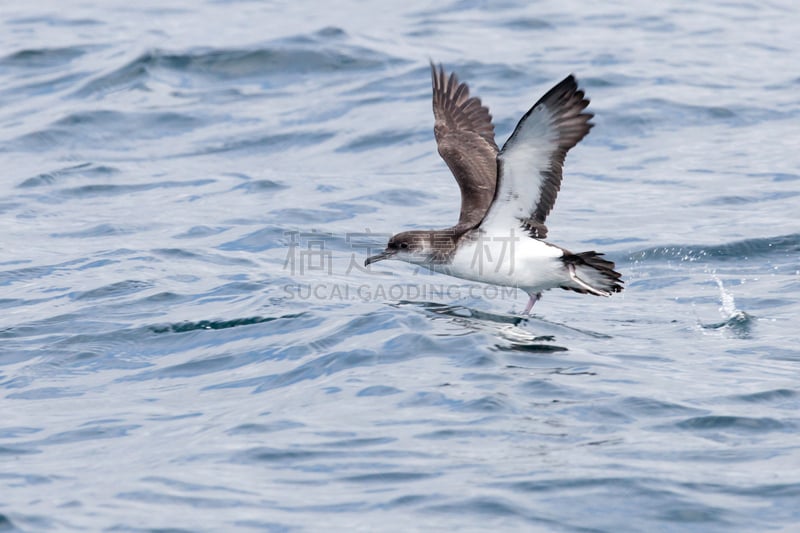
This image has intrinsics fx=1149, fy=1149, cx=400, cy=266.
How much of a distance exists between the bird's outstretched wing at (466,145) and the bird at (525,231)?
21 millimetres

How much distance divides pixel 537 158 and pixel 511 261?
0.83m

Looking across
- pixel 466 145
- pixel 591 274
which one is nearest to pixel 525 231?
pixel 591 274

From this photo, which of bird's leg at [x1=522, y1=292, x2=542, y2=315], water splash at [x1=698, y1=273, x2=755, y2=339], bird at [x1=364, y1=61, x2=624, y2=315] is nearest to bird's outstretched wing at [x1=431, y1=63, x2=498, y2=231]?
bird at [x1=364, y1=61, x2=624, y2=315]

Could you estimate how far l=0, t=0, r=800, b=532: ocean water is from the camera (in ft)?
18.7

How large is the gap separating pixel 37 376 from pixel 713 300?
5144 mm

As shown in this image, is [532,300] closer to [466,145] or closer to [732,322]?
[732,322]

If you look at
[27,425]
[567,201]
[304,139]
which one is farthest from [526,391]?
[304,139]

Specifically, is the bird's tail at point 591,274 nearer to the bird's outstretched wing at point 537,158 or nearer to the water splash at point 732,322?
the bird's outstretched wing at point 537,158

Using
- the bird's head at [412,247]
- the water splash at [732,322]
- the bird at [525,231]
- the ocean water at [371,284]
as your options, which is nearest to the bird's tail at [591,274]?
the bird at [525,231]

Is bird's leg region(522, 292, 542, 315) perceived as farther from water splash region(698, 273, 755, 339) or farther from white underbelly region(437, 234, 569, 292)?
water splash region(698, 273, 755, 339)

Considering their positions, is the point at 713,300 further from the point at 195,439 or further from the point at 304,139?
the point at 304,139

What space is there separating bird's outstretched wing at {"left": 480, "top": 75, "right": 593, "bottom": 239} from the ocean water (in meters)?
0.80

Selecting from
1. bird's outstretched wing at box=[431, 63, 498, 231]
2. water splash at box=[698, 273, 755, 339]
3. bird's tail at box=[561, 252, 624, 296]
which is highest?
bird's outstretched wing at box=[431, 63, 498, 231]

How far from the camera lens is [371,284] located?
9.90 m
